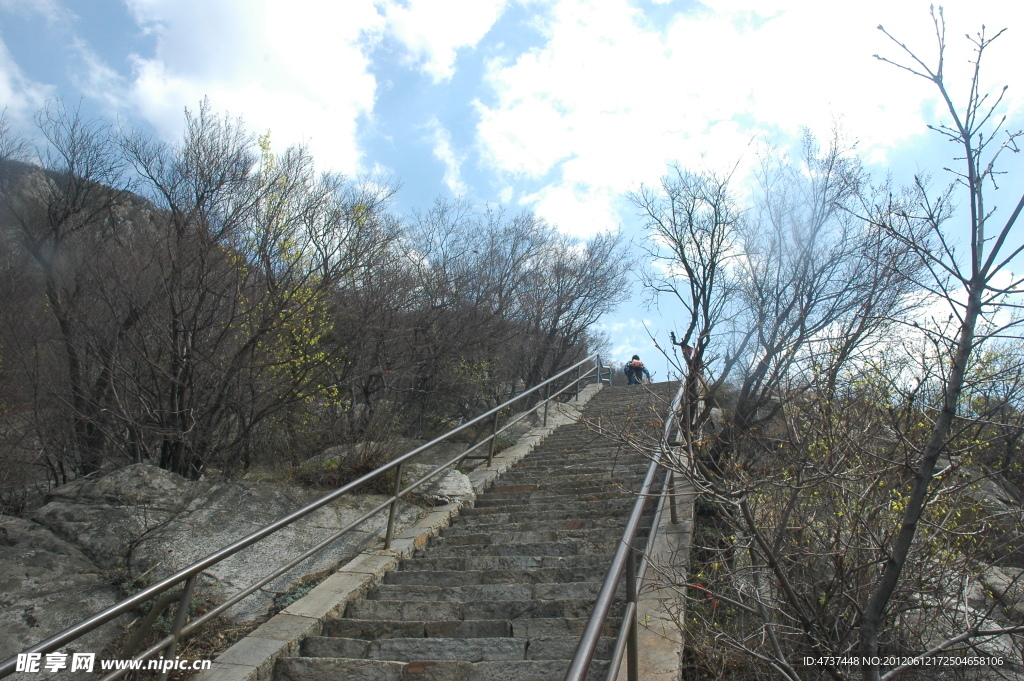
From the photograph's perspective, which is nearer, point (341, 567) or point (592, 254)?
point (341, 567)

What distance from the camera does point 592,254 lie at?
21.1 m

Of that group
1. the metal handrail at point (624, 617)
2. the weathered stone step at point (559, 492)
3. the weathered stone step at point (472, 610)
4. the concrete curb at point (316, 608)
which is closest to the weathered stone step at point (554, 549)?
the concrete curb at point (316, 608)

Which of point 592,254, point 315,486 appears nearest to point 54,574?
point 315,486

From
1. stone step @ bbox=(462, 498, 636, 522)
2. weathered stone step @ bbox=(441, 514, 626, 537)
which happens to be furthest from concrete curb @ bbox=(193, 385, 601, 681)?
stone step @ bbox=(462, 498, 636, 522)

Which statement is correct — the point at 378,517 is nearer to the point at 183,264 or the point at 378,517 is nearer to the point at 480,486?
the point at 480,486

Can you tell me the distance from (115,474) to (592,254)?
17.1 m

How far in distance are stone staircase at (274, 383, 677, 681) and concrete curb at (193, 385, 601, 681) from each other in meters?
0.08

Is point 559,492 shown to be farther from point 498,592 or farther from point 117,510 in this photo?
point 117,510

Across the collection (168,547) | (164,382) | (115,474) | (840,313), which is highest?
(840,313)

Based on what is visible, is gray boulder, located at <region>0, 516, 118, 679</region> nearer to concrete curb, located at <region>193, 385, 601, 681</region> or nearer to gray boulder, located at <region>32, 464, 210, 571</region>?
gray boulder, located at <region>32, 464, 210, 571</region>

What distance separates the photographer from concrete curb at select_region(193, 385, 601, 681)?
3504 millimetres

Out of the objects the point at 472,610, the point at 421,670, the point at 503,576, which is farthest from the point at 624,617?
the point at 503,576

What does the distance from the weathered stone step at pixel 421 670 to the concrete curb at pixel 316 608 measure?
0.16 meters

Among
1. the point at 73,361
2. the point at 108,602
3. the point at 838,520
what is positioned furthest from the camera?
the point at 73,361
